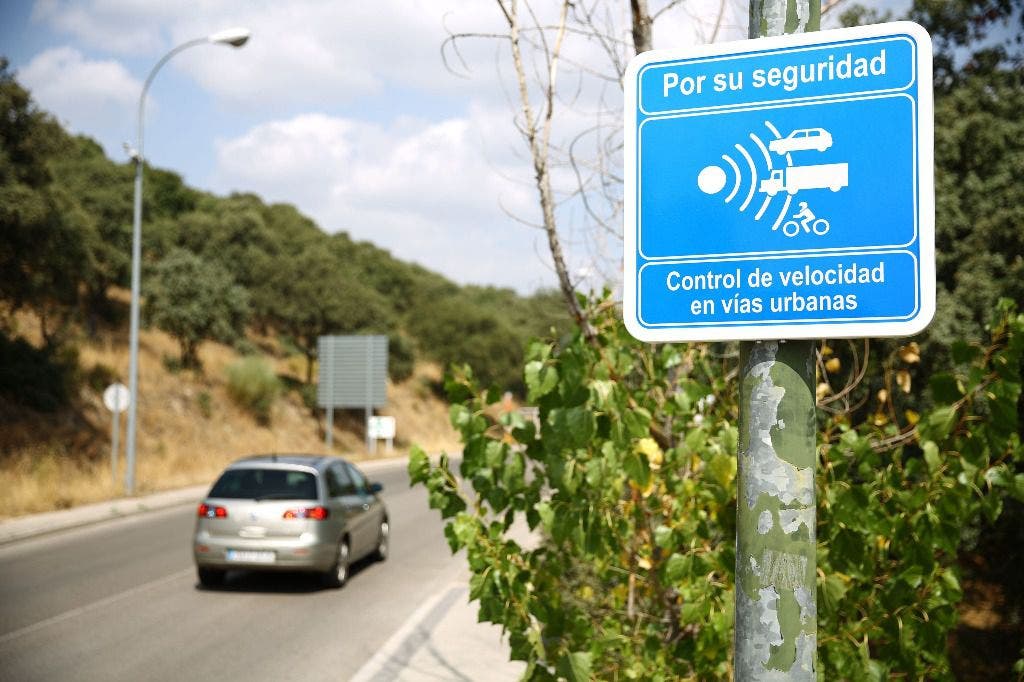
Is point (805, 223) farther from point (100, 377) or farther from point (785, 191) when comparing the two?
point (100, 377)

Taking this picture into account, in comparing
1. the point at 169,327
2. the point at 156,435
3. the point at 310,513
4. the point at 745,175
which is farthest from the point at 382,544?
the point at 169,327

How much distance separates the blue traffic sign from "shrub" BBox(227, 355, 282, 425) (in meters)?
39.6

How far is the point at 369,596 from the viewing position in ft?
37.8

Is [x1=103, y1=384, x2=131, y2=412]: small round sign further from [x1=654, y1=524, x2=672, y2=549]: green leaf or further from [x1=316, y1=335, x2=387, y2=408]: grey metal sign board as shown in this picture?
[x1=316, y1=335, x2=387, y2=408]: grey metal sign board

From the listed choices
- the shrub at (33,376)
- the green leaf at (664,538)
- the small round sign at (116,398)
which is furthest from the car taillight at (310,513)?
the shrub at (33,376)

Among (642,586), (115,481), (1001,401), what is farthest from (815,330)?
(115,481)

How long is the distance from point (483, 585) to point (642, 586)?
1295 mm

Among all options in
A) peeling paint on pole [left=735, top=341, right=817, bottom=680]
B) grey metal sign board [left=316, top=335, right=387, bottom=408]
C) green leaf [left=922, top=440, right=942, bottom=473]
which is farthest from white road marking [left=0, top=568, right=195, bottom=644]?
grey metal sign board [left=316, top=335, right=387, bottom=408]

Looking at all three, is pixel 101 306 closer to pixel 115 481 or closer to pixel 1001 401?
pixel 115 481

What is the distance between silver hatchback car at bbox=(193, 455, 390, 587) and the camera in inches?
450

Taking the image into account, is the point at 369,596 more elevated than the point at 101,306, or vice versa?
the point at 101,306

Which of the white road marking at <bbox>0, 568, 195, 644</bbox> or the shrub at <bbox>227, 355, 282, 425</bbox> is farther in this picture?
the shrub at <bbox>227, 355, 282, 425</bbox>

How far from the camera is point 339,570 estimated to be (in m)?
12.1

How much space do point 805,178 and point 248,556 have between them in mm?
10674
